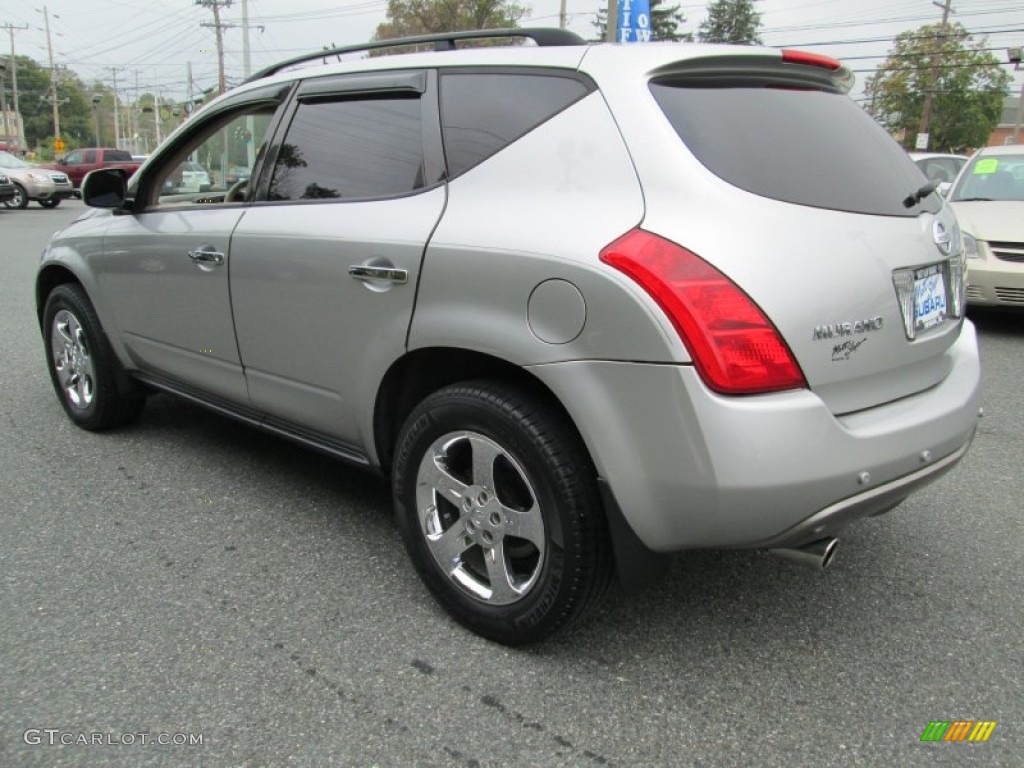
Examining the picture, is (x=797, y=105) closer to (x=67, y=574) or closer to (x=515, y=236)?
(x=515, y=236)

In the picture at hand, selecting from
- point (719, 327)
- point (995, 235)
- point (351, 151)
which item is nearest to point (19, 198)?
point (995, 235)

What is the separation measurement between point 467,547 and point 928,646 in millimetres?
1416

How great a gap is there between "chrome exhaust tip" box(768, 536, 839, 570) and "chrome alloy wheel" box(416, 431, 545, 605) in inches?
26.1

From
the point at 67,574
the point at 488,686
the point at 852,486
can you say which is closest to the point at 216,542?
the point at 67,574

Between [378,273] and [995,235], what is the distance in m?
6.48

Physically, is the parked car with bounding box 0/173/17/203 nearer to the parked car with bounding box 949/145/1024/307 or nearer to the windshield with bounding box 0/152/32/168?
the windshield with bounding box 0/152/32/168

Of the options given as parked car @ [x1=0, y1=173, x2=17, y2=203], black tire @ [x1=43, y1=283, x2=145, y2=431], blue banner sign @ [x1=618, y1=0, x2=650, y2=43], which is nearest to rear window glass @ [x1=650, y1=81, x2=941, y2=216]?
black tire @ [x1=43, y1=283, x2=145, y2=431]

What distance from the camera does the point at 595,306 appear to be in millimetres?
2029

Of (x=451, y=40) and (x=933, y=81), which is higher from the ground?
(x=933, y=81)

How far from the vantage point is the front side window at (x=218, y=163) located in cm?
336

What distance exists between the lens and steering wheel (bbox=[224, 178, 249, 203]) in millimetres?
3477

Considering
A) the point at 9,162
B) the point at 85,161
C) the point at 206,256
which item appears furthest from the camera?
the point at 85,161

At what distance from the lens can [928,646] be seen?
248 centimetres

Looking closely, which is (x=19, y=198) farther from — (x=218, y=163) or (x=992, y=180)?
(x=992, y=180)
